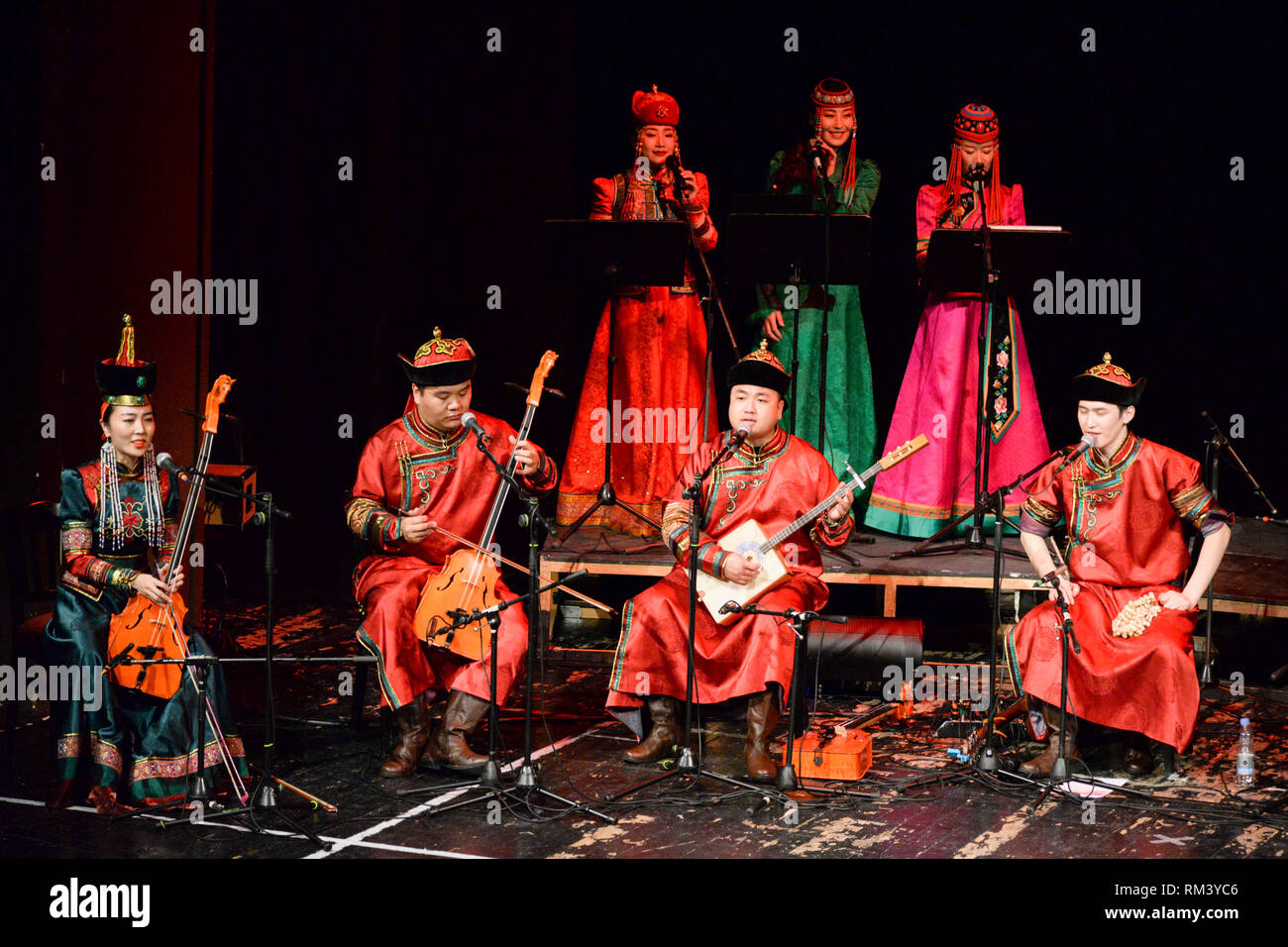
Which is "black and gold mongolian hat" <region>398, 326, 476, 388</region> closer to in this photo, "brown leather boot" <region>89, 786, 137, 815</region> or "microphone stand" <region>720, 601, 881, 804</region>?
"microphone stand" <region>720, 601, 881, 804</region>

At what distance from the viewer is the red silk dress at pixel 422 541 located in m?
5.91

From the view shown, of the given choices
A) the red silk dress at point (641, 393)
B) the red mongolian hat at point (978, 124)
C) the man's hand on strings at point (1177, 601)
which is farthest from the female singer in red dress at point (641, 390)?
the man's hand on strings at point (1177, 601)

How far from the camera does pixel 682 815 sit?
216 inches

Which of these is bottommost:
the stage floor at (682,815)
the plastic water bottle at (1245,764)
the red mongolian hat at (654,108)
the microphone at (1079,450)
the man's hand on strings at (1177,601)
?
the stage floor at (682,815)

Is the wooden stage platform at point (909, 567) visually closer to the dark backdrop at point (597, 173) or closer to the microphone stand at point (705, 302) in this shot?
the microphone stand at point (705, 302)

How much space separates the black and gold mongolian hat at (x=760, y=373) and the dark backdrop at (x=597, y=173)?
286 centimetres

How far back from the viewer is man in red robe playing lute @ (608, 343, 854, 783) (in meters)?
5.95

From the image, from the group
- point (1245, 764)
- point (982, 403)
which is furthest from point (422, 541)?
point (1245, 764)

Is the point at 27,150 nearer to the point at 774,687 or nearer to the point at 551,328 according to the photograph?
the point at 551,328

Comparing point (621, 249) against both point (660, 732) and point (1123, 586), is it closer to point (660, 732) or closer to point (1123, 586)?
point (660, 732)

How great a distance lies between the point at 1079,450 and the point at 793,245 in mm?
2006

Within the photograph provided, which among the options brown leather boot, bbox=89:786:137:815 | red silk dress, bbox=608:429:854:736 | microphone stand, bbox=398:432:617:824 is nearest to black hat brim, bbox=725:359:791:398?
red silk dress, bbox=608:429:854:736

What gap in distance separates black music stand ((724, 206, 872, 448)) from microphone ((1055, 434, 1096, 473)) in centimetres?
139

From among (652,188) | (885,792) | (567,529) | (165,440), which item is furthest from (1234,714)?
(165,440)
